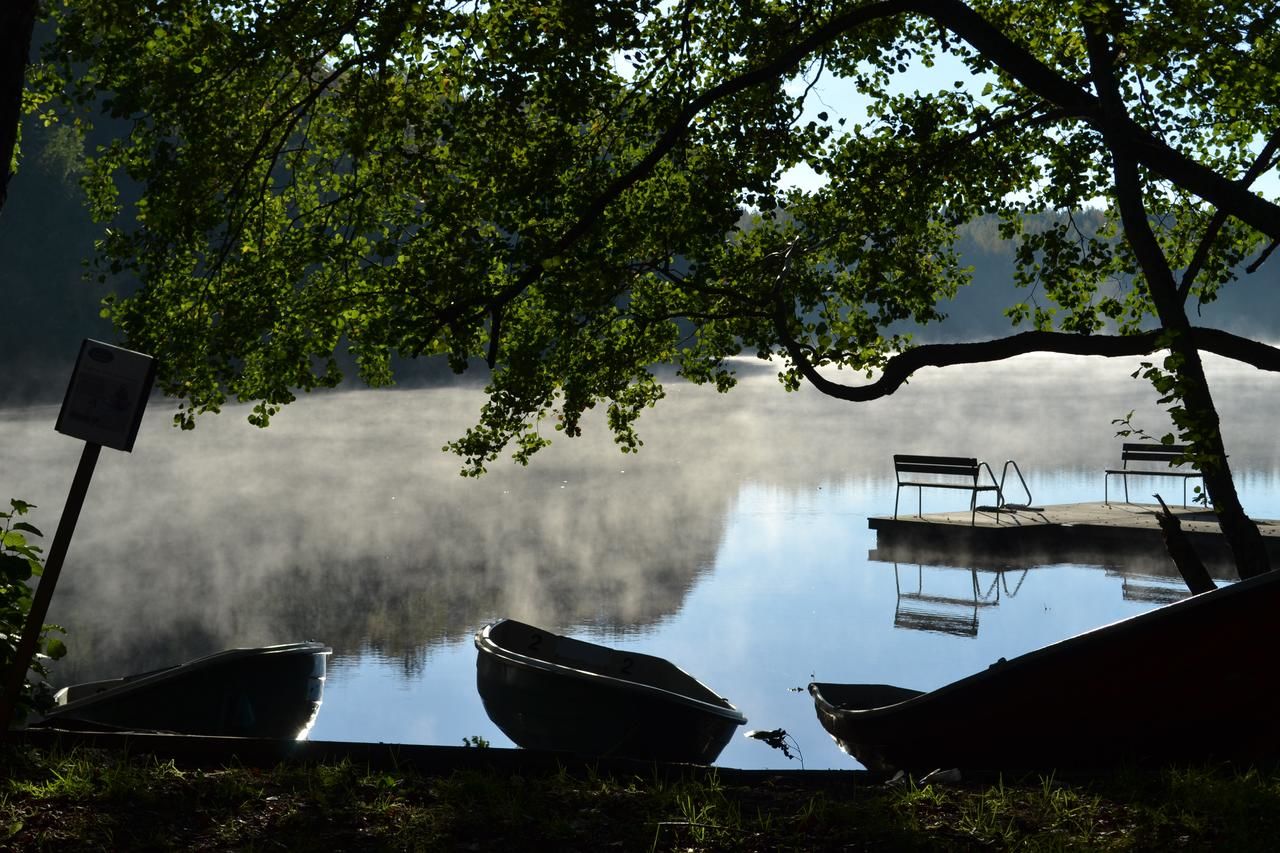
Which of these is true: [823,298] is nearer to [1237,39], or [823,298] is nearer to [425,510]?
[1237,39]

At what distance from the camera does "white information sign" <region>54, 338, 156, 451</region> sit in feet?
23.8

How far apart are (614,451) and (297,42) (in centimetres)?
4301

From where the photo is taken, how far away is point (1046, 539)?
2292cm

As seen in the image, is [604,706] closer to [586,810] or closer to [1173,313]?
[586,810]

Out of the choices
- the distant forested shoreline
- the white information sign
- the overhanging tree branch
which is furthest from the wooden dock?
the distant forested shoreline

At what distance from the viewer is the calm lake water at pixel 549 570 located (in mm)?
16484

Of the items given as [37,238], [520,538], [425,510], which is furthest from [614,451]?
[37,238]

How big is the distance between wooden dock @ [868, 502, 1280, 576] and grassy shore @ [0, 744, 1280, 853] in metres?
15.6

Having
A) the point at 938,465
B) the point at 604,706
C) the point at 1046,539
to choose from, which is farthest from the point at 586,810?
the point at 938,465

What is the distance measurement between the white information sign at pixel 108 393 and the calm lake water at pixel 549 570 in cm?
648

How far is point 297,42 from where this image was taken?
10469 millimetres

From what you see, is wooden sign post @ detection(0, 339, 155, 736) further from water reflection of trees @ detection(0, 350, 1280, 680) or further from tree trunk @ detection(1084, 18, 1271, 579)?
water reflection of trees @ detection(0, 350, 1280, 680)

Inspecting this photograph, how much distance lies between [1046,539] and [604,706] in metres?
13.9

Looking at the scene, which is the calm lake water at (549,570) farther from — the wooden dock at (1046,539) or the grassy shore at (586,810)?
the grassy shore at (586,810)
